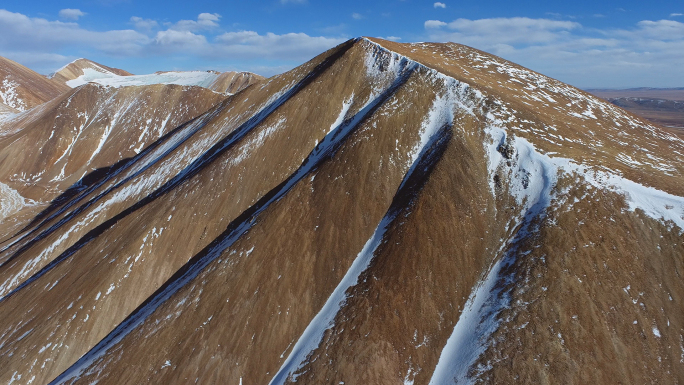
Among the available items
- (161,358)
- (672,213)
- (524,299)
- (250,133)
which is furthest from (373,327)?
(250,133)

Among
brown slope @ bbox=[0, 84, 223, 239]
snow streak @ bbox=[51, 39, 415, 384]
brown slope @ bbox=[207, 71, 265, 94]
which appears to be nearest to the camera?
snow streak @ bbox=[51, 39, 415, 384]

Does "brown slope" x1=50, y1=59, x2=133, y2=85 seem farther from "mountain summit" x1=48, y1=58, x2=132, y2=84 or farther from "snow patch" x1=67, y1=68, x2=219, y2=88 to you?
"snow patch" x1=67, y1=68, x2=219, y2=88

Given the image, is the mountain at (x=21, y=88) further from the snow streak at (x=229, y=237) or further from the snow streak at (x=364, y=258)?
the snow streak at (x=364, y=258)

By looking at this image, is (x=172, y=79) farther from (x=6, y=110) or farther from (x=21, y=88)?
(x=21, y=88)

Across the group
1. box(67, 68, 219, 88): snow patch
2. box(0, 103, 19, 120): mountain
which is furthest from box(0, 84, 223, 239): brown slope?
box(67, 68, 219, 88): snow patch

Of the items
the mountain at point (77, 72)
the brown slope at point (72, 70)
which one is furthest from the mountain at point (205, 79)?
the brown slope at point (72, 70)

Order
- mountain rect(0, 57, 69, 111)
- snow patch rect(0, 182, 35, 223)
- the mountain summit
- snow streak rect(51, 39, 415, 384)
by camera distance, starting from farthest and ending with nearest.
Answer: the mountain summit
mountain rect(0, 57, 69, 111)
snow patch rect(0, 182, 35, 223)
snow streak rect(51, 39, 415, 384)

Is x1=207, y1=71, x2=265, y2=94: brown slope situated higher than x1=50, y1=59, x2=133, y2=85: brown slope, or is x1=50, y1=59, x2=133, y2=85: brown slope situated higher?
x1=50, y1=59, x2=133, y2=85: brown slope

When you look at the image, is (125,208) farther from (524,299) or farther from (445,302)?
(524,299)
